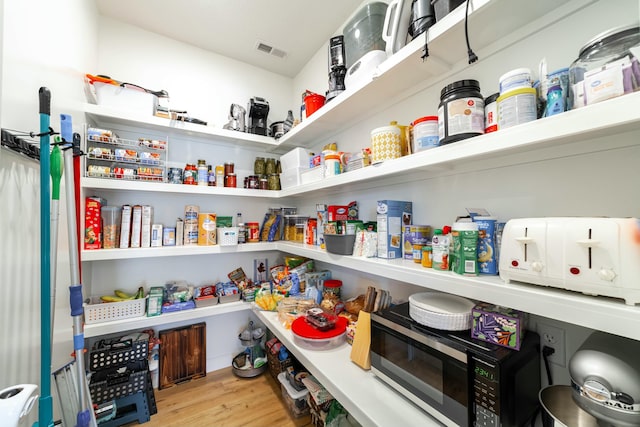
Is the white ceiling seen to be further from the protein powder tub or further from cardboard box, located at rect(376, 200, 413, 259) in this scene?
cardboard box, located at rect(376, 200, 413, 259)

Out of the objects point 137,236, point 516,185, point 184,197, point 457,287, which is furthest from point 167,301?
point 516,185

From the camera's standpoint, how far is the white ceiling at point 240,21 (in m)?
1.59

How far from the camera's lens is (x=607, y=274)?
1.67 feet

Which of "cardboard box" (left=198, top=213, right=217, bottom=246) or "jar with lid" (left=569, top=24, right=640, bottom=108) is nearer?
"jar with lid" (left=569, top=24, right=640, bottom=108)

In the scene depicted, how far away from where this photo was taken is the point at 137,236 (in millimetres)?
1636

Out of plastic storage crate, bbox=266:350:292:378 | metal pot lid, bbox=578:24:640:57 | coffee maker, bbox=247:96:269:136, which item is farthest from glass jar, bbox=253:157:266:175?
metal pot lid, bbox=578:24:640:57

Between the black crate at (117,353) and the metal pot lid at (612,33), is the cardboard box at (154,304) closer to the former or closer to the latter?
the black crate at (117,353)

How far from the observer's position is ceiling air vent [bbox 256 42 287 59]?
6.50 feet

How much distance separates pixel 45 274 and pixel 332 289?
54.4 inches

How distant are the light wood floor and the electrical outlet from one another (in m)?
1.36

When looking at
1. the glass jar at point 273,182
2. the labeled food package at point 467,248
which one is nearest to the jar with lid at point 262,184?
the glass jar at point 273,182

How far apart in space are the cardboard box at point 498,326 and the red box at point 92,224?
6.68ft

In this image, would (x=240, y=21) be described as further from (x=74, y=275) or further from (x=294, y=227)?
(x=74, y=275)

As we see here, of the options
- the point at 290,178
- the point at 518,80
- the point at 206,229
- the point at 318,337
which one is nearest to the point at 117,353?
the point at 206,229
